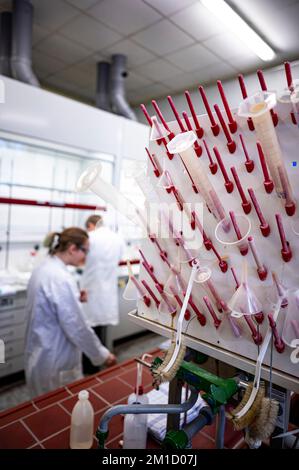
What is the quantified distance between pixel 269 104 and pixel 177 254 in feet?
1.64

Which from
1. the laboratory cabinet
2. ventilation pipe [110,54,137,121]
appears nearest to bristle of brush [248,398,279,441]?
the laboratory cabinet

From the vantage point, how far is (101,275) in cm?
304

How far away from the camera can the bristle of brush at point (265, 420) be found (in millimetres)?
666

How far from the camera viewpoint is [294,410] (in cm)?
102

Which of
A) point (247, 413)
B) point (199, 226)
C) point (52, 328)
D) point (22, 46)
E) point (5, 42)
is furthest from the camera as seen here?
point (5, 42)

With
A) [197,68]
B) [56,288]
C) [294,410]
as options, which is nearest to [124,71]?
[197,68]

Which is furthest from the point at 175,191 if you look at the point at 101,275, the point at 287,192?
the point at 101,275

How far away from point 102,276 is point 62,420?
6.48 feet

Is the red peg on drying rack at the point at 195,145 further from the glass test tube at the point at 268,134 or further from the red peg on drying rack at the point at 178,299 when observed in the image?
the red peg on drying rack at the point at 178,299

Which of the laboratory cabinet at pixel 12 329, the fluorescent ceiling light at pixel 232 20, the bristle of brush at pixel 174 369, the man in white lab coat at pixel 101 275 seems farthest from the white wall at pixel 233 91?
the laboratory cabinet at pixel 12 329

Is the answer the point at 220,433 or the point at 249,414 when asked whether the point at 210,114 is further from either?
the point at 220,433

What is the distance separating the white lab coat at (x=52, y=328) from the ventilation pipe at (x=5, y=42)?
1988 millimetres

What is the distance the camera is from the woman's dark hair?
1.93 meters

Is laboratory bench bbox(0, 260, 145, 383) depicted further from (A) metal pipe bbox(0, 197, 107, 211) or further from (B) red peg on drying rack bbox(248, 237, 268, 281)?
(B) red peg on drying rack bbox(248, 237, 268, 281)
